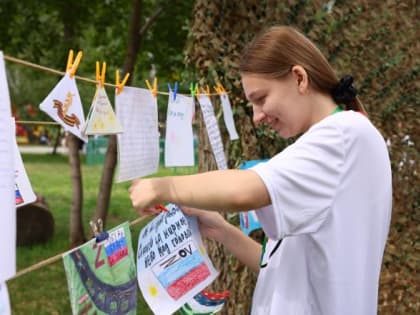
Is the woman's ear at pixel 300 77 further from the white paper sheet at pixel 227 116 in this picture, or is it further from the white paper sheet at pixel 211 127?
the white paper sheet at pixel 227 116

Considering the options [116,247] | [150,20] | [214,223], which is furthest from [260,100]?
[150,20]

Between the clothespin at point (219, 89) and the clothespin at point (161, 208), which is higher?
the clothespin at point (219, 89)

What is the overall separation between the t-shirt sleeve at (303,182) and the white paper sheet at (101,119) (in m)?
0.66

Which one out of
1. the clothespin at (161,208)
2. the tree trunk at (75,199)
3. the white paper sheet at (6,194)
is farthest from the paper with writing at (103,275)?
the tree trunk at (75,199)

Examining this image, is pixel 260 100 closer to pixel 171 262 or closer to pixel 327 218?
pixel 327 218

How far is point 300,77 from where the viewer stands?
1.40 meters

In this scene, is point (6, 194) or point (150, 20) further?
point (150, 20)

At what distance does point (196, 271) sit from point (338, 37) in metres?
2.38

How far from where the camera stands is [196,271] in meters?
1.90

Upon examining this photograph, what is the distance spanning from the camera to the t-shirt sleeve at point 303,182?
1194 mm

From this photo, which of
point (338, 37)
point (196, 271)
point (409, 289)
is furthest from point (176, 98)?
point (409, 289)

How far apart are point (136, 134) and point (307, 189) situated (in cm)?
85

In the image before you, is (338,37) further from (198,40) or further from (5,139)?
(5,139)

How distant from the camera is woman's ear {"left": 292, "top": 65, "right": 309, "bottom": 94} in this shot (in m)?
1.39
